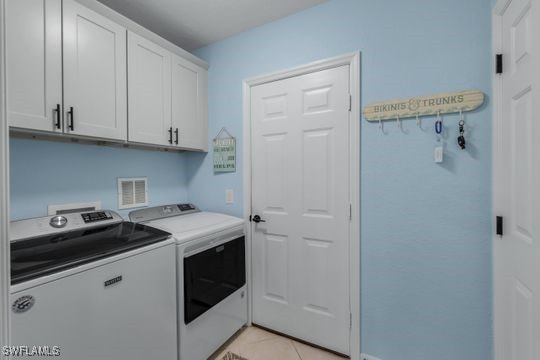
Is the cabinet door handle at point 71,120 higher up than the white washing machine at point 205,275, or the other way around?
the cabinet door handle at point 71,120

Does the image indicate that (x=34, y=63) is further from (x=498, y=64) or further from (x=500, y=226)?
(x=500, y=226)

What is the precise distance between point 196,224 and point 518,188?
72.7 inches

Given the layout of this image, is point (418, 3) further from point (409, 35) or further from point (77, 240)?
point (77, 240)

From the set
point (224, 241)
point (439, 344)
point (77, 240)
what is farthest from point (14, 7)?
point (439, 344)

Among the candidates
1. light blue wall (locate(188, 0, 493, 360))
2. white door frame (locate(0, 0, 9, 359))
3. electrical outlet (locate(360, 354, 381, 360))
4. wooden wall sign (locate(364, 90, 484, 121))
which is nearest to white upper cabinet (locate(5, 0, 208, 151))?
white door frame (locate(0, 0, 9, 359))

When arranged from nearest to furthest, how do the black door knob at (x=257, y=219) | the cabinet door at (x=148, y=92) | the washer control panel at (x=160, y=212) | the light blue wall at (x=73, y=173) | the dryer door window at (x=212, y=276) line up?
A: the light blue wall at (x=73, y=173) < the dryer door window at (x=212, y=276) < the cabinet door at (x=148, y=92) < the washer control panel at (x=160, y=212) < the black door knob at (x=257, y=219)

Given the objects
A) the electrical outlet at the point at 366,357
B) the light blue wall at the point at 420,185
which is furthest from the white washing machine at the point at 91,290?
the light blue wall at the point at 420,185

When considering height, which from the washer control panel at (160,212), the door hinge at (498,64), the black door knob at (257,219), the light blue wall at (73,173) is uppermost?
the door hinge at (498,64)

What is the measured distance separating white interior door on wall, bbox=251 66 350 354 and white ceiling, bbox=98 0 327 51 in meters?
0.51

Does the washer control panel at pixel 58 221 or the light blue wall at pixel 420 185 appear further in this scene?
the washer control panel at pixel 58 221

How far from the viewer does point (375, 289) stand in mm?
1631

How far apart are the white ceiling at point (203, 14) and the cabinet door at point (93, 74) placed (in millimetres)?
339

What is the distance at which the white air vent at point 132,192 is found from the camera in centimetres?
195

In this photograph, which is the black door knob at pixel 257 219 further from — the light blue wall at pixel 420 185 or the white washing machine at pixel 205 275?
the light blue wall at pixel 420 185
